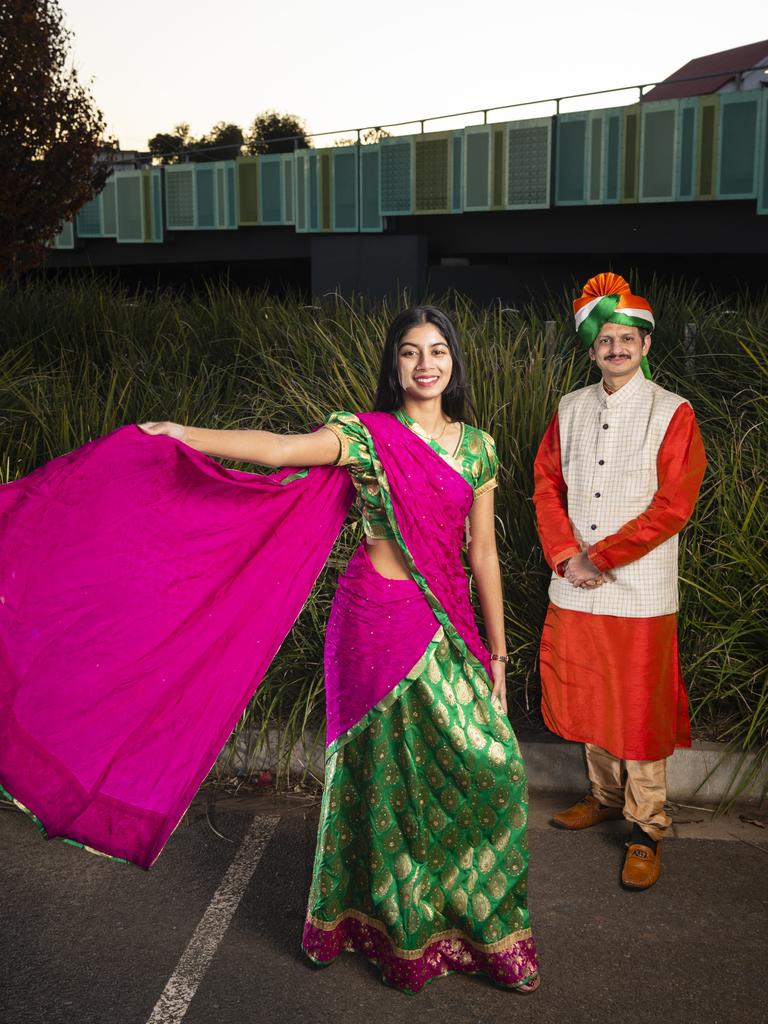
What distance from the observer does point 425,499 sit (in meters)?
3.33

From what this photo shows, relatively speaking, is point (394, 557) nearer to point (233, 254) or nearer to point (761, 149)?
point (761, 149)

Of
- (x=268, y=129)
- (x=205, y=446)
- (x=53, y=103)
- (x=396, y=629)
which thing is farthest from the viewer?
(x=268, y=129)

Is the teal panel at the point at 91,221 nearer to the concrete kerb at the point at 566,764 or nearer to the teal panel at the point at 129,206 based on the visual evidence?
the teal panel at the point at 129,206

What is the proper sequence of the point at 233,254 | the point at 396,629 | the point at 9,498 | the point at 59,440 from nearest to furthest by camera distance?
the point at 9,498, the point at 396,629, the point at 59,440, the point at 233,254

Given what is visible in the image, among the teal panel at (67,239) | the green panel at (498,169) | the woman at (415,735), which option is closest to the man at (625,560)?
the woman at (415,735)

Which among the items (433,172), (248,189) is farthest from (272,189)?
(433,172)

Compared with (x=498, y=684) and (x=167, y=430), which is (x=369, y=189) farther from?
(x=167, y=430)

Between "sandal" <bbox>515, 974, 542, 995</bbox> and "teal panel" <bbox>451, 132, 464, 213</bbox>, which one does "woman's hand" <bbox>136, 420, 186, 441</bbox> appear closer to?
"sandal" <bbox>515, 974, 542, 995</bbox>

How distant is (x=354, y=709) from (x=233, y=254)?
98.3 ft

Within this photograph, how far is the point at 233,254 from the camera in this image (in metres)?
31.8

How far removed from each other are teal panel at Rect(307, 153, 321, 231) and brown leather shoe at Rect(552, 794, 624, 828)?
25.1 m

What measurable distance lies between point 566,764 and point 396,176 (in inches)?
903

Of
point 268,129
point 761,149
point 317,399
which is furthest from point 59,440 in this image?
point 268,129

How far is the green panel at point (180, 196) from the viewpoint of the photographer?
104 feet
